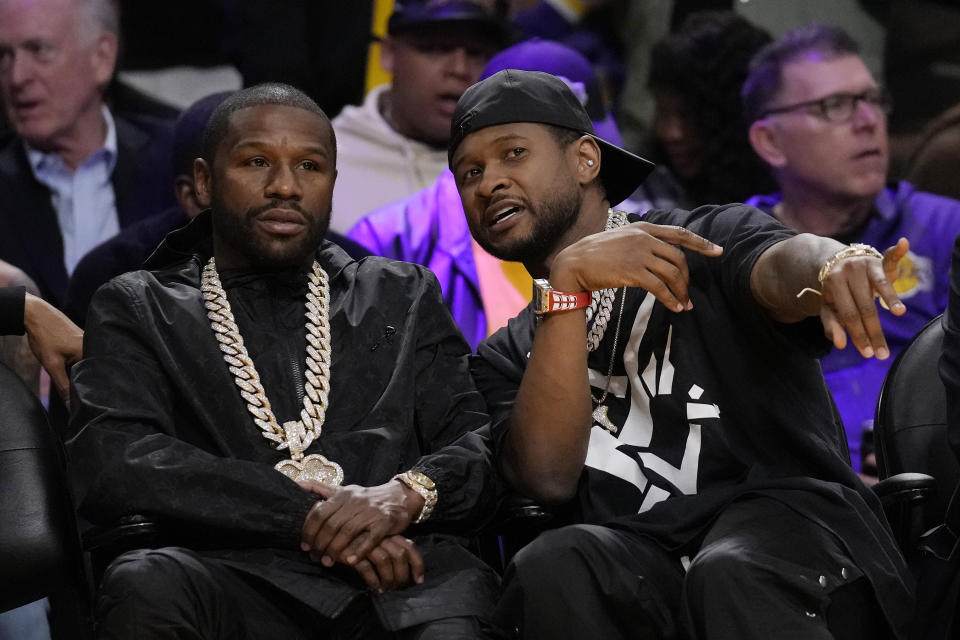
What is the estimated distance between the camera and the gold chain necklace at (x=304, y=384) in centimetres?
284

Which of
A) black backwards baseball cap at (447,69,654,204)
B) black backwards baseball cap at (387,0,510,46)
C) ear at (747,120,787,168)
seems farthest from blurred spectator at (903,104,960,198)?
black backwards baseball cap at (447,69,654,204)

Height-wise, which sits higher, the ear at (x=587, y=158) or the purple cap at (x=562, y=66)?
the ear at (x=587, y=158)

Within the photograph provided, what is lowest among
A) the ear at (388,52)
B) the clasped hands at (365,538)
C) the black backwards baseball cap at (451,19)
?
the clasped hands at (365,538)

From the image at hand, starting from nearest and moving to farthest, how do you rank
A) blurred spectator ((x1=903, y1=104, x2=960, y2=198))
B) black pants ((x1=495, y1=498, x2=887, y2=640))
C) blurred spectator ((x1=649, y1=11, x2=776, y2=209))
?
black pants ((x1=495, y1=498, x2=887, y2=640)) → blurred spectator ((x1=903, y1=104, x2=960, y2=198)) → blurred spectator ((x1=649, y1=11, x2=776, y2=209))

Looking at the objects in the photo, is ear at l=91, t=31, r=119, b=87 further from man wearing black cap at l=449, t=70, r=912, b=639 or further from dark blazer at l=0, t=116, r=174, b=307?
man wearing black cap at l=449, t=70, r=912, b=639

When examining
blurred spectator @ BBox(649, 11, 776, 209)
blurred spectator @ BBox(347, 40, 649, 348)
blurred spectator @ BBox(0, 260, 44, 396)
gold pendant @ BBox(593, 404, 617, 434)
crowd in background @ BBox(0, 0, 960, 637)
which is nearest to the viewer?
gold pendant @ BBox(593, 404, 617, 434)

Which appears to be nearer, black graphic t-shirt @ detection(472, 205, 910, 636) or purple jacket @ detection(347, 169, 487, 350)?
black graphic t-shirt @ detection(472, 205, 910, 636)

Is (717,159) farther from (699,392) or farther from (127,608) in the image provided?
(127,608)

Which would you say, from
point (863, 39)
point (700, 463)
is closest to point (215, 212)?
point (700, 463)

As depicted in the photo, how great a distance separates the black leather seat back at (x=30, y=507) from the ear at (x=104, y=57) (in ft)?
7.40

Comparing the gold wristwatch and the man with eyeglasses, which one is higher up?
the man with eyeglasses

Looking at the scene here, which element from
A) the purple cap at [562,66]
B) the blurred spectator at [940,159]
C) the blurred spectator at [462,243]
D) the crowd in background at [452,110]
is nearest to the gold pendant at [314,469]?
the crowd in background at [452,110]

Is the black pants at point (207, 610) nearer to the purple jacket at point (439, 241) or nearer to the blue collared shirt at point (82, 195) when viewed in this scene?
the purple jacket at point (439, 241)

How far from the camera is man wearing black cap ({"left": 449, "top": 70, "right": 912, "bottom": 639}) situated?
243 cm
